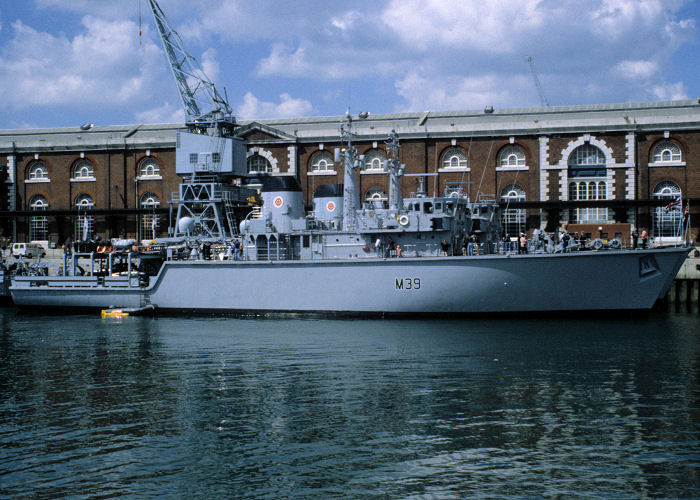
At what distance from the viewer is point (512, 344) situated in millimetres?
24891

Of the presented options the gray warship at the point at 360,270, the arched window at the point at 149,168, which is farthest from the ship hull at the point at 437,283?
the arched window at the point at 149,168

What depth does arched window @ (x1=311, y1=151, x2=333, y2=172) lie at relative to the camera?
59.4 m

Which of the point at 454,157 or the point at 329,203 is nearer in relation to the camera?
the point at 329,203

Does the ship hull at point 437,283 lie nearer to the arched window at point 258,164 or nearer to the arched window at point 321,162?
the arched window at point 258,164

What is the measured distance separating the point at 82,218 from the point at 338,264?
119 feet

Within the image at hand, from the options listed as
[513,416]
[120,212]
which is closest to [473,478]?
[513,416]

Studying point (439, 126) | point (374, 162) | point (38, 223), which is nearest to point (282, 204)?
point (374, 162)

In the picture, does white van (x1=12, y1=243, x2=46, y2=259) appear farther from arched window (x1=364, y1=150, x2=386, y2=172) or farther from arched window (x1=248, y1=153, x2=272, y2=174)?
arched window (x1=364, y1=150, x2=386, y2=172)

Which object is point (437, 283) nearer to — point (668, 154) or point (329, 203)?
point (329, 203)

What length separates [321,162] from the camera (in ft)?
195

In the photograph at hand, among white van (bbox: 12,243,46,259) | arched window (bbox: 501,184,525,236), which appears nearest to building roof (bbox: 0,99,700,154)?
arched window (bbox: 501,184,525,236)

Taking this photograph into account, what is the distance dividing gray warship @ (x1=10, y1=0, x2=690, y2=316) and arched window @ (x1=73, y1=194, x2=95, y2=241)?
19313mm

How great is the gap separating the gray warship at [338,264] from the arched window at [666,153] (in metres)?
24.4

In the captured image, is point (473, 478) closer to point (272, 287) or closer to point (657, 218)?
point (272, 287)
